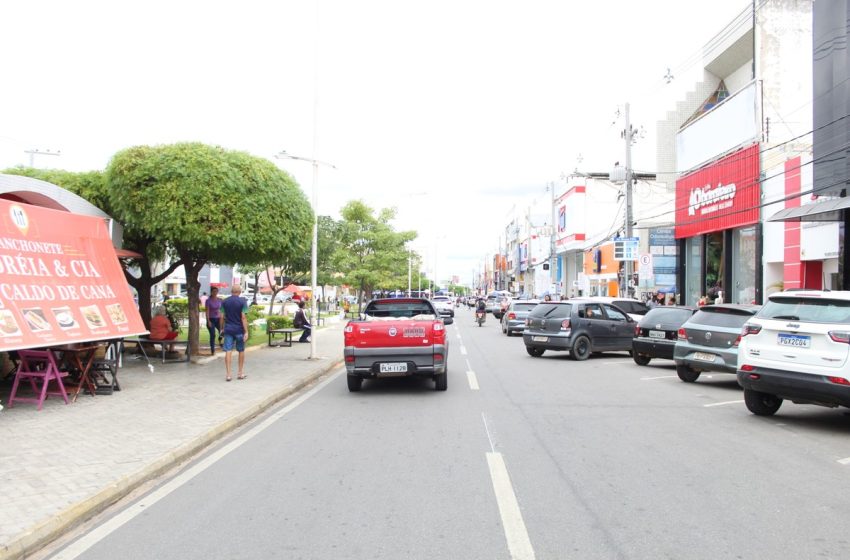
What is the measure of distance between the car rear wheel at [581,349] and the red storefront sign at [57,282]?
10.6 metres

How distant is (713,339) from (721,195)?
18049 millimetres

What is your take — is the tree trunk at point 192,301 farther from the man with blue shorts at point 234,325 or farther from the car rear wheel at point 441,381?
the car rear wheel at point 441,381

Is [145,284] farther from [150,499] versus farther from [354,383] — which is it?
[150,499]

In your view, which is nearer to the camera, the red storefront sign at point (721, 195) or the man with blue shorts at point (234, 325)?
the man with blue shorts at point (234, 325)

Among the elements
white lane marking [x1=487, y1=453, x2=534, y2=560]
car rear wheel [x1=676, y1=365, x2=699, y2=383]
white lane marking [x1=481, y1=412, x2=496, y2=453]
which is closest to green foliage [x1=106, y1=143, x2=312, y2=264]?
white lane marking [x1=481, y1=412, x2=496, y2=453]

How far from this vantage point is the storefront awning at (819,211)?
16062 millimetres

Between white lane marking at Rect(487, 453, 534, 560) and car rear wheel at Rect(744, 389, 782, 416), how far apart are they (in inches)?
181

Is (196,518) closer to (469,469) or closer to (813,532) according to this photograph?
(469,469)

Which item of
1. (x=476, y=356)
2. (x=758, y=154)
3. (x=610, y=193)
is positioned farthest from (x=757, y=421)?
(x=610, y=193)

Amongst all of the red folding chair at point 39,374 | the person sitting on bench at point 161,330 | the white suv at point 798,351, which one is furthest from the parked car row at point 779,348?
the person sitting on bench at point 161,330

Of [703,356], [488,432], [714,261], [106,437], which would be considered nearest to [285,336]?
[703,356]

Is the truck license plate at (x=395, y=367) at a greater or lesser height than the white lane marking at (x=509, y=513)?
greater

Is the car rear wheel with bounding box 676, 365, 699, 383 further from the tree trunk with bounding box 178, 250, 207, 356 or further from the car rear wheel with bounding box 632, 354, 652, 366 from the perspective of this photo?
the tree trunk with bounding box 178, 250, 207, 356

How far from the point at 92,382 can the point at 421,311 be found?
5.81m
